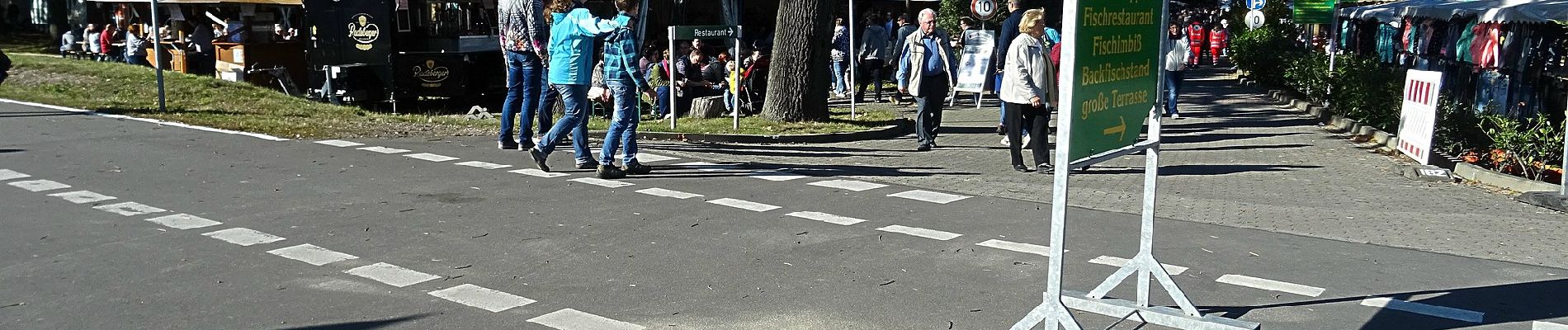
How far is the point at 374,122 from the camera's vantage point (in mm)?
15148

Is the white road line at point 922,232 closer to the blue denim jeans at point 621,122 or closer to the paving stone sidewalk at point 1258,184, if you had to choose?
the paving stone sidewalk at point 1258,184

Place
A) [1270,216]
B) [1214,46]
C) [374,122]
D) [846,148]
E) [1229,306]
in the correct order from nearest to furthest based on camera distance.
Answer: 1. [1229,306]
2. [1270,216]
3. [846,148]
4. [374,122]
5. [1214,46]

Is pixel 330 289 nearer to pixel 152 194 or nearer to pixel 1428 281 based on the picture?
pixel 152 194

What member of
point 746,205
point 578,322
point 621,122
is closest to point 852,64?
point 621,122

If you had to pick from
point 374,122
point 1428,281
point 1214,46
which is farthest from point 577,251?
point 1214,46

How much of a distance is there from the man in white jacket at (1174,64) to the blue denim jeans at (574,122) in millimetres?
7680

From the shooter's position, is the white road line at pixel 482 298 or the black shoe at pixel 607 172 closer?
the white road line at pixel 482 298

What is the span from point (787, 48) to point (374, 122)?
4.72 metres

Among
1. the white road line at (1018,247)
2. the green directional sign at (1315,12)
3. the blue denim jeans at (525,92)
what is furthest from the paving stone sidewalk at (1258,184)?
the green directional sign at (1315,12)

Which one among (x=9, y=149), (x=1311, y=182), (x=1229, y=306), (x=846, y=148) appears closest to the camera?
(x=1229, y=306)

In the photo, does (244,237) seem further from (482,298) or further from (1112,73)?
(1112,73)

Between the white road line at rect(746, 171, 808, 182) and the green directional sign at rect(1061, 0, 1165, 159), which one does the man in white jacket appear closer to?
the white road line at rect(746, 171, 808, 182)

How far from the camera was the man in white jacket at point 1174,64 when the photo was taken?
16156 millimetres

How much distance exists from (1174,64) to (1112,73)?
11900 mm
